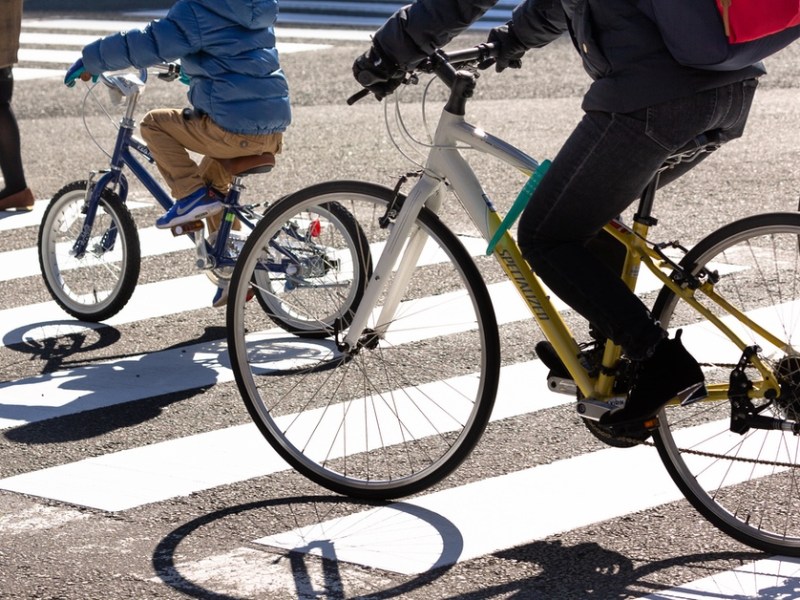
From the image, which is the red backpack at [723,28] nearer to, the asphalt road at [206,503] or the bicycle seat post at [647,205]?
the bicycle seat post at [647,205]

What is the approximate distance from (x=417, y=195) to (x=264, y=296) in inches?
73.2

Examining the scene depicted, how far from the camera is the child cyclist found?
19.6 feet

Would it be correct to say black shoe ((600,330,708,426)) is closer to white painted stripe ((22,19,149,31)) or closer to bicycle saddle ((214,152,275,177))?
bicycle saddle ((214,152,275,177))

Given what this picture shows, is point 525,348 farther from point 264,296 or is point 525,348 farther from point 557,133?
point 557,133

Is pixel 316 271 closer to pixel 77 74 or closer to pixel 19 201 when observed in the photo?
pixel 77 74

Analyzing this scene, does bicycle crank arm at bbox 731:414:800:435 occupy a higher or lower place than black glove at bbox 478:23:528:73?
lower

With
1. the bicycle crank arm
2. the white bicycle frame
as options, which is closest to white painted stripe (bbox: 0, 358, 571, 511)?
the white bicycle frame

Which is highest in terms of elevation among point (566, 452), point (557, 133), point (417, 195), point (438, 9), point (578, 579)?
point (557, 133)

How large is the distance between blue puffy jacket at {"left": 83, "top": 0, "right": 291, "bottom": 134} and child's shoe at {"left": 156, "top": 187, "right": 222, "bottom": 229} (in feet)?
1.11

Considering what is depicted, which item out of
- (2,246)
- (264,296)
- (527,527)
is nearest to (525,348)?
(264,296)

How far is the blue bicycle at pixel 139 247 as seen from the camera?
5.40 metres

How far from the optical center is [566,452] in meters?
4.88

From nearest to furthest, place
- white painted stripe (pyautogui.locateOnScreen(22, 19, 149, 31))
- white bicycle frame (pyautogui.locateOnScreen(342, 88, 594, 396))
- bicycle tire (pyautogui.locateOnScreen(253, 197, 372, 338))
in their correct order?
white bicycle frame (pyautogui.locateOnScreen(342, 88, 594, 396)) → bicycle tire (pyautogui.locateOnScreen(253, 197, 372, 338)) → white painted stripe (pyautogui.locateOnScreen(22, 19, 149, 31))

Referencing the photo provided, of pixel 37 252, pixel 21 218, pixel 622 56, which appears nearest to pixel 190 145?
pixel 37 252
